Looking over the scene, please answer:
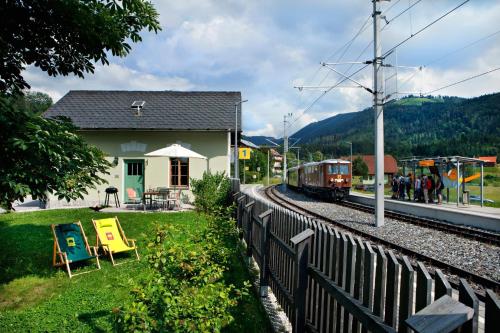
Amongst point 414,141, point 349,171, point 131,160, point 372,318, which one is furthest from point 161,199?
point 414,141

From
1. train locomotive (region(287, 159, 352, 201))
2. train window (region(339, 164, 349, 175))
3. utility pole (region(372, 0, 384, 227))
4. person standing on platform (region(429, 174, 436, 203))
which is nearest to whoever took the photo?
utility pole (region(372, 0, 384, 227))

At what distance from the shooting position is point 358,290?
2.42 metres

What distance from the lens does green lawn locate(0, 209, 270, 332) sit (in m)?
4.53

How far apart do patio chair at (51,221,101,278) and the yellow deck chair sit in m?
0.29

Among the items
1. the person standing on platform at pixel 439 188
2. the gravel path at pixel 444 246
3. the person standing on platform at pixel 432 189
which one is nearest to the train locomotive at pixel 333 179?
the person standing on platform at pixel 432 189

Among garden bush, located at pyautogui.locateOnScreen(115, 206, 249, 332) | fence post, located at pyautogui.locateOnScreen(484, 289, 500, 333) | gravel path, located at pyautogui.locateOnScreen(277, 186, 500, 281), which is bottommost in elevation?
gravel path, located at pyautogui.locateOnScreen(277, 186, 500, 281)

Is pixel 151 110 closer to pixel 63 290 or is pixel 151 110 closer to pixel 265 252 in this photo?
pixel 63 290

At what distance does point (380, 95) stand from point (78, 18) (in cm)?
1120

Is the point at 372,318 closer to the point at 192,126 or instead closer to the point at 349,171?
the point at 192,126

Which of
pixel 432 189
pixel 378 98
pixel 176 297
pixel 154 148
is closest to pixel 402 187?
pixel 432 189

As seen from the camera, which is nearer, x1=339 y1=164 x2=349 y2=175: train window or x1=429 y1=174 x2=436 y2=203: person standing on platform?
x1=429 y1=174 x2=436 y2=203: person standing on platform

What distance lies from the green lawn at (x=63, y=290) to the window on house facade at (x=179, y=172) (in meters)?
9.38

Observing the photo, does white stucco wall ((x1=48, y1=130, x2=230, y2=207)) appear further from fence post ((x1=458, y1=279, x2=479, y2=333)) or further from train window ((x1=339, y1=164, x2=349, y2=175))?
fence post ((x1=458, y1=279, x2=479, y2=333))

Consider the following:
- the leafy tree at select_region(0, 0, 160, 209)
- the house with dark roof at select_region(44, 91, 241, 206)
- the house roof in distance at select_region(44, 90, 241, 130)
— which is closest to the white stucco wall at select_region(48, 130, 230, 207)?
the house with dark roof at select_region(44, 91, 241, 206)
